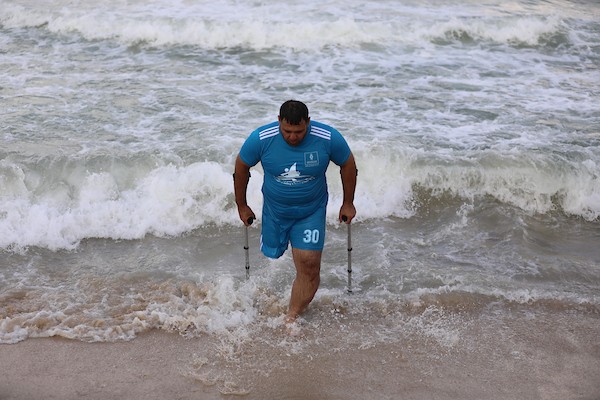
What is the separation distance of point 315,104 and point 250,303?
580 centimetres

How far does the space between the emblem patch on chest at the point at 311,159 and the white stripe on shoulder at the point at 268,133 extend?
0.28 m

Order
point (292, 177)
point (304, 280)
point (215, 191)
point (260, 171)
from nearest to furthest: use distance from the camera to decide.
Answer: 1. point (292, 177)
2. point (304, 280)
3. point (215, 191)
4. point (260, 171)

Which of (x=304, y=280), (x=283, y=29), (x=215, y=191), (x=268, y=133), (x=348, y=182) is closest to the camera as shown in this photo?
(x=268, y=133)

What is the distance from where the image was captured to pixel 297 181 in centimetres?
569

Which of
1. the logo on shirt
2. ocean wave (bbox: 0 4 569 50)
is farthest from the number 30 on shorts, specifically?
ocean wave (bbox: 0 4 569 50)

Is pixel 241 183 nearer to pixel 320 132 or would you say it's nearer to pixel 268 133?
pixel 268 133

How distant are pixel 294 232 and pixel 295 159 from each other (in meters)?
0.68

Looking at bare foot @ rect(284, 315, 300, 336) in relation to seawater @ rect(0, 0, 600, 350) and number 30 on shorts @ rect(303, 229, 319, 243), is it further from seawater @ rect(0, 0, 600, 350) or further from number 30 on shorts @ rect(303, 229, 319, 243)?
number 30 on shorts @ rect(303, 229, 319, 243)

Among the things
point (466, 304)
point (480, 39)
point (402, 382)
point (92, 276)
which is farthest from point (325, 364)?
point (480, 39)

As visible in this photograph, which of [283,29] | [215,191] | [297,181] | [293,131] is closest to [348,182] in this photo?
[297,181]

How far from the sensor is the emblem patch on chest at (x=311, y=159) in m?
5.55

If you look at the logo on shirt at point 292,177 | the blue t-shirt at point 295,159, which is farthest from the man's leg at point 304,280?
the logo on shirt at point 292,177

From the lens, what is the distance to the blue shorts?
590 centimetres

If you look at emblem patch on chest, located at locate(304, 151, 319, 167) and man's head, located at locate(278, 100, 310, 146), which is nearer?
man's head, located at locate(278, 100, 310, 146)
